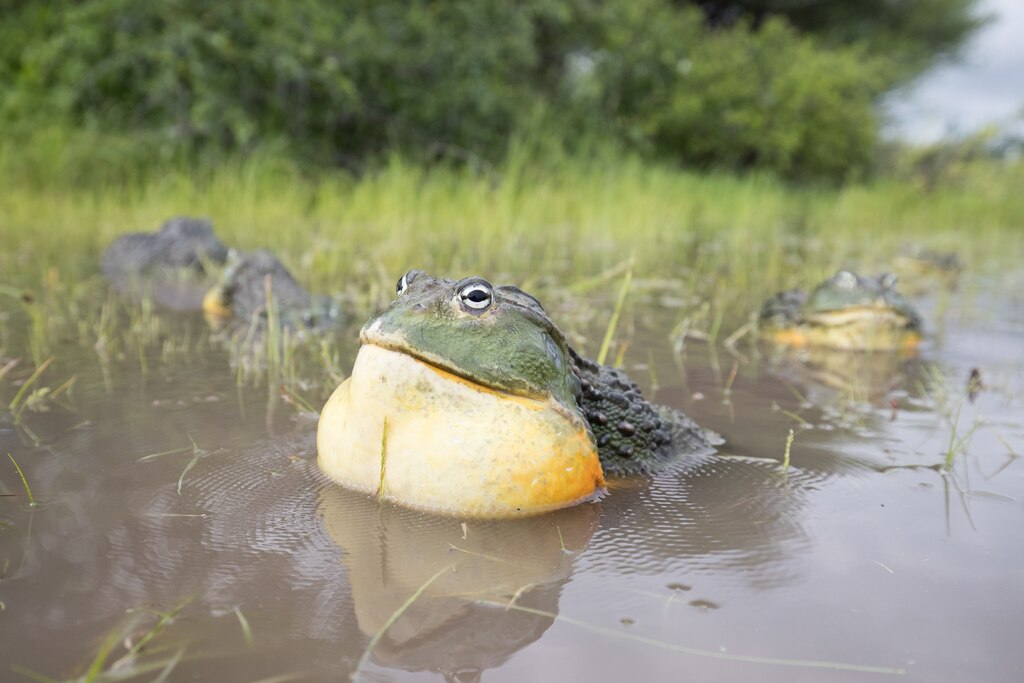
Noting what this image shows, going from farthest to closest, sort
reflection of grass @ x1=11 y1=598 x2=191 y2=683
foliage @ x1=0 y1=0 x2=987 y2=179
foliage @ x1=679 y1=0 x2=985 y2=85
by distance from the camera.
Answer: foliage @ x1=679 y1=0 x2=985 y2=85
foliage @ x1=0 y1=0 x2=987 y2=179
reflection of grass @ x1=11 y1=598 x2=191 y2=683

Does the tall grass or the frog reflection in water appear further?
the tall grass

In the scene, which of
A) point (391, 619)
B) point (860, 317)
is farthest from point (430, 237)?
point (391, 619)

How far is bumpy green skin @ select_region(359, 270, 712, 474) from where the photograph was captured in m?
2.25

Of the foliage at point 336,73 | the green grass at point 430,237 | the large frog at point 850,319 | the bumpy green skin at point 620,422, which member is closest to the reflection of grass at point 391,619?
the bumpy green skin at point 620,422

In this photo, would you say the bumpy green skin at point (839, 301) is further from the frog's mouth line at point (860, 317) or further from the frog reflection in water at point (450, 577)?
the frog reflection in water at point (450, 577)

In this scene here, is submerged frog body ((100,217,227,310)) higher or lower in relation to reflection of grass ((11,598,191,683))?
higher

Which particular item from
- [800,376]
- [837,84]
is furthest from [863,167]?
[800,376]

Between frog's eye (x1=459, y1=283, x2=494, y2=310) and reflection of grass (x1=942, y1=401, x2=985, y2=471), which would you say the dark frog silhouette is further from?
reflection of grass (x1=942, y1=401, x2=985, y2=471)

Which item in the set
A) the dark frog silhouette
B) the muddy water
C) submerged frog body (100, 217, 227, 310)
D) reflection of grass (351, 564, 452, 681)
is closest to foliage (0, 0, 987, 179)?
submerged frog body (100, 217, 227, 310)

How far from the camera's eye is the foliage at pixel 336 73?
431 inches

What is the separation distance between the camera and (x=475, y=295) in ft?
7.61

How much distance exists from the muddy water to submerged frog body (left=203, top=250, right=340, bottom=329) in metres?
1.77

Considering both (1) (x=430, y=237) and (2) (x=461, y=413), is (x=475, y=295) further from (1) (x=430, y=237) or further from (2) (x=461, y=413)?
(1) (x=430, y=237)

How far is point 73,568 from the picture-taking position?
2.01 meters
